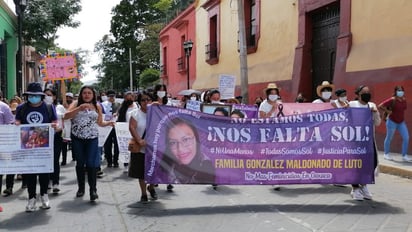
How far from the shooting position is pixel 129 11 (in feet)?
190

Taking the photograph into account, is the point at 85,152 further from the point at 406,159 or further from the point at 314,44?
the point at 314,44

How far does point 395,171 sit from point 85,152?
628 cm

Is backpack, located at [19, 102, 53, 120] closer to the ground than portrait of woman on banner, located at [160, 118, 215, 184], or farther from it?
farther from it

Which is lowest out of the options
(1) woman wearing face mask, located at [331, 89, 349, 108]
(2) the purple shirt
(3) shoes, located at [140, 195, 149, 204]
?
(3) shoes, located at [140, 195, 149, 204]

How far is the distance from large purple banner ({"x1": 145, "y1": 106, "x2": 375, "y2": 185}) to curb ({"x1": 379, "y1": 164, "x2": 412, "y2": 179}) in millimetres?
3019

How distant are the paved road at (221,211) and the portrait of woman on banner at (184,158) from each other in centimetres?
42

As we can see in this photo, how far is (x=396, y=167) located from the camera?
10.0 metres

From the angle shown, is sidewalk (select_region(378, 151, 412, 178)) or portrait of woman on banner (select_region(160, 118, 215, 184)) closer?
portrait of woman on banner (select_region(160, 118, 215, 184))

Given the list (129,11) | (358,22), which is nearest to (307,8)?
(358,22)

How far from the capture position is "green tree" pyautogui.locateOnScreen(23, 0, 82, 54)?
19.8 meters

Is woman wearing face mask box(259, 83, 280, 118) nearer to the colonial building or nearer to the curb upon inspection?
the curb

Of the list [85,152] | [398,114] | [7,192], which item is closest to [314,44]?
[398,114]

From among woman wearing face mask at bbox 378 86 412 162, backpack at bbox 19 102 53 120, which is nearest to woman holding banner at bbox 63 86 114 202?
backpack at bbox 19 102 53 120

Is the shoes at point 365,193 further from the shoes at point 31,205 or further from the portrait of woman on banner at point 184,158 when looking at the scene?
the shoes at point 31,205
